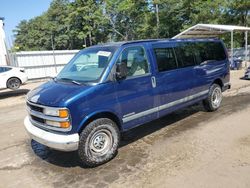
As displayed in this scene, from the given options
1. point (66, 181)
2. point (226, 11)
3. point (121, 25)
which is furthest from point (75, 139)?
point (121, 25)

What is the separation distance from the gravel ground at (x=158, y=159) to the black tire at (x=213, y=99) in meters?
0.47

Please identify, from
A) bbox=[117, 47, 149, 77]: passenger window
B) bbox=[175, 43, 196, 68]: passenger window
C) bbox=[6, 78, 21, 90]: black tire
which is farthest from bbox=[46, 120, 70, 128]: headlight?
bbox=[6, 78, 21, 90]: black tire

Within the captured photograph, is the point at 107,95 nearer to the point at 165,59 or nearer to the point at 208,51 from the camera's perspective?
the point at 165,59

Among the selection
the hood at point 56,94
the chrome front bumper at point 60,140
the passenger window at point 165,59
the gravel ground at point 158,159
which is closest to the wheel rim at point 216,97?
the gravel ground at point 158,159

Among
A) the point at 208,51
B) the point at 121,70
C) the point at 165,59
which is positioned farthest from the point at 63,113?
the point at 208,51

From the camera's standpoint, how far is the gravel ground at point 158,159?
389cm

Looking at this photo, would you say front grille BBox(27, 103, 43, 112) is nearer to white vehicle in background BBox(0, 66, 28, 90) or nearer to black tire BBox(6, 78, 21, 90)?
white vehicle in background BBox(0, 66, 28, 90)

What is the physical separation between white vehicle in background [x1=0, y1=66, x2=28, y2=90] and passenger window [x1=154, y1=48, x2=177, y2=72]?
10894mm

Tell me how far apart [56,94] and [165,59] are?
254 centimetres

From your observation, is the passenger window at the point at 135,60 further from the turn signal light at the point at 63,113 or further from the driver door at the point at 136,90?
the turn signal light at the point at 63,113

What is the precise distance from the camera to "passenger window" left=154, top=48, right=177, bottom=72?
17.8 feet

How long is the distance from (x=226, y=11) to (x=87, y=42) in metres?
28.1

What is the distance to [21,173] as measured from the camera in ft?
14.5

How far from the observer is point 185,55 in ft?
20.4
